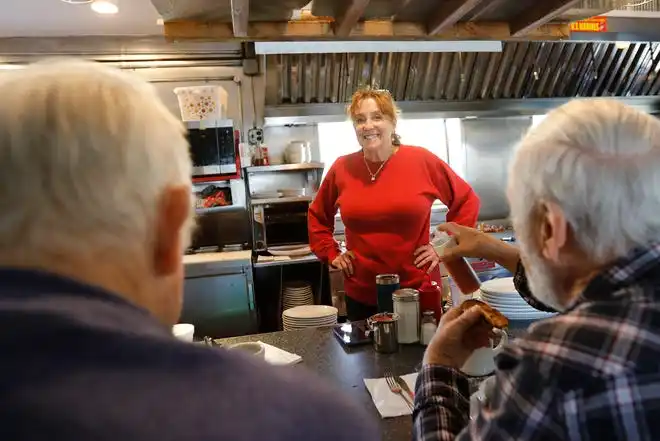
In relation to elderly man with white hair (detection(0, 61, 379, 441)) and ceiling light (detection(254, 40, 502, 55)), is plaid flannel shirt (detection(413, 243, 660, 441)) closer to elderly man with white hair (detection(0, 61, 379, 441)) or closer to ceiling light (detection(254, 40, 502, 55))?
elderly man with white hair (detection(0, 61, 379, 441))

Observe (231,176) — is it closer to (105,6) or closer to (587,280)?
(105,6)

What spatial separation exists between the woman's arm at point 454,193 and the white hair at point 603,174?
1.71m

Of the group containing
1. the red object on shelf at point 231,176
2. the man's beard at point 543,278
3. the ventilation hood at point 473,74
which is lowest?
the man's beard at point 543,278

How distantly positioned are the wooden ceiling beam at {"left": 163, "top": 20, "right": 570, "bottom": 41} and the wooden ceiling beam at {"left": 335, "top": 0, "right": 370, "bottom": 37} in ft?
0.12

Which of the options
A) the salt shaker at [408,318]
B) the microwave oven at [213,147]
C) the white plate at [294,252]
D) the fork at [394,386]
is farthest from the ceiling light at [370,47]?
the fork at [394,386]

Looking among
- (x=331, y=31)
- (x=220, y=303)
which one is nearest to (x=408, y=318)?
(x=331, y=31)

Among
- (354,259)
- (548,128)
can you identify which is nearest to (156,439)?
(548,128)

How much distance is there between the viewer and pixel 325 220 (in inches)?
111

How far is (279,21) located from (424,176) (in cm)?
114

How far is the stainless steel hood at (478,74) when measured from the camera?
4.35 m

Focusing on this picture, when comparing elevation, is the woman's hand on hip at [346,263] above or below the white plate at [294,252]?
above

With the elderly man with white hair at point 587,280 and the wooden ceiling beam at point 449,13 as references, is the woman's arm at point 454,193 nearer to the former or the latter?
the wooden ceiling beam at point 449,13

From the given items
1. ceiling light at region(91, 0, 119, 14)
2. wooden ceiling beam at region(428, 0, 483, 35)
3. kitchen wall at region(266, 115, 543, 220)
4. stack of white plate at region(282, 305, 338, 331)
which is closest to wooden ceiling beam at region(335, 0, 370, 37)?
wooden ceiling beam at region(428, 0, 483, 35)

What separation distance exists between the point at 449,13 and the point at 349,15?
32 centimetres
